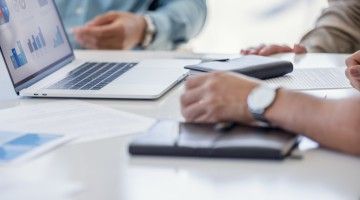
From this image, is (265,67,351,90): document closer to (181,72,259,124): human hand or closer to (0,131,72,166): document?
(181,72,259,124): human hand

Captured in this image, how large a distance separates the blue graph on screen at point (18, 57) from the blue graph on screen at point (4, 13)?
0.05m

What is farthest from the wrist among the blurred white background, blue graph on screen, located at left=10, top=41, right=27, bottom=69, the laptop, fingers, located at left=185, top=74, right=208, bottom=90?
the blurred white background

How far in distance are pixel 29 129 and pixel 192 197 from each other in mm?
359

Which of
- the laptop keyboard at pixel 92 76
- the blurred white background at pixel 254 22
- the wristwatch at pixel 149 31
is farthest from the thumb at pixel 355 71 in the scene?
the blurred white background at pixel 254 22

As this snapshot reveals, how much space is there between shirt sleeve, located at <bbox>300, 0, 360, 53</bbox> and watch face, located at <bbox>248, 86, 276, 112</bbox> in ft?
2.93

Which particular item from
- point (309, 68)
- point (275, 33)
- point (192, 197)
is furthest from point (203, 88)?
point (275, 33)

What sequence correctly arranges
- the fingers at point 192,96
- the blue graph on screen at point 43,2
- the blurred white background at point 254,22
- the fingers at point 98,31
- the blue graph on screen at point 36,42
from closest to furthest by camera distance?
the fingers at point 192,96, the blue graph on screen at point 36,42, the blue graph on screen at point 43,2, the fingers at point 98,31, the blurred white background at point 254,22

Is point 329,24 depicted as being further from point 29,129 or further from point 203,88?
point 29,129

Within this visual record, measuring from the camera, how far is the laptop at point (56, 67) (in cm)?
121

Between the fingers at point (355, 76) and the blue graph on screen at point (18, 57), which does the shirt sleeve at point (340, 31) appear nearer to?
the fingers at point (355, 76)

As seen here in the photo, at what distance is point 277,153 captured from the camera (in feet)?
Answer: 2.73

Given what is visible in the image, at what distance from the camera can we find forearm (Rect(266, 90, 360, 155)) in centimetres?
85

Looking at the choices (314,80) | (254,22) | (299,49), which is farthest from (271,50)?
(254,22)

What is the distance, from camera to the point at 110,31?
174 centimetres
